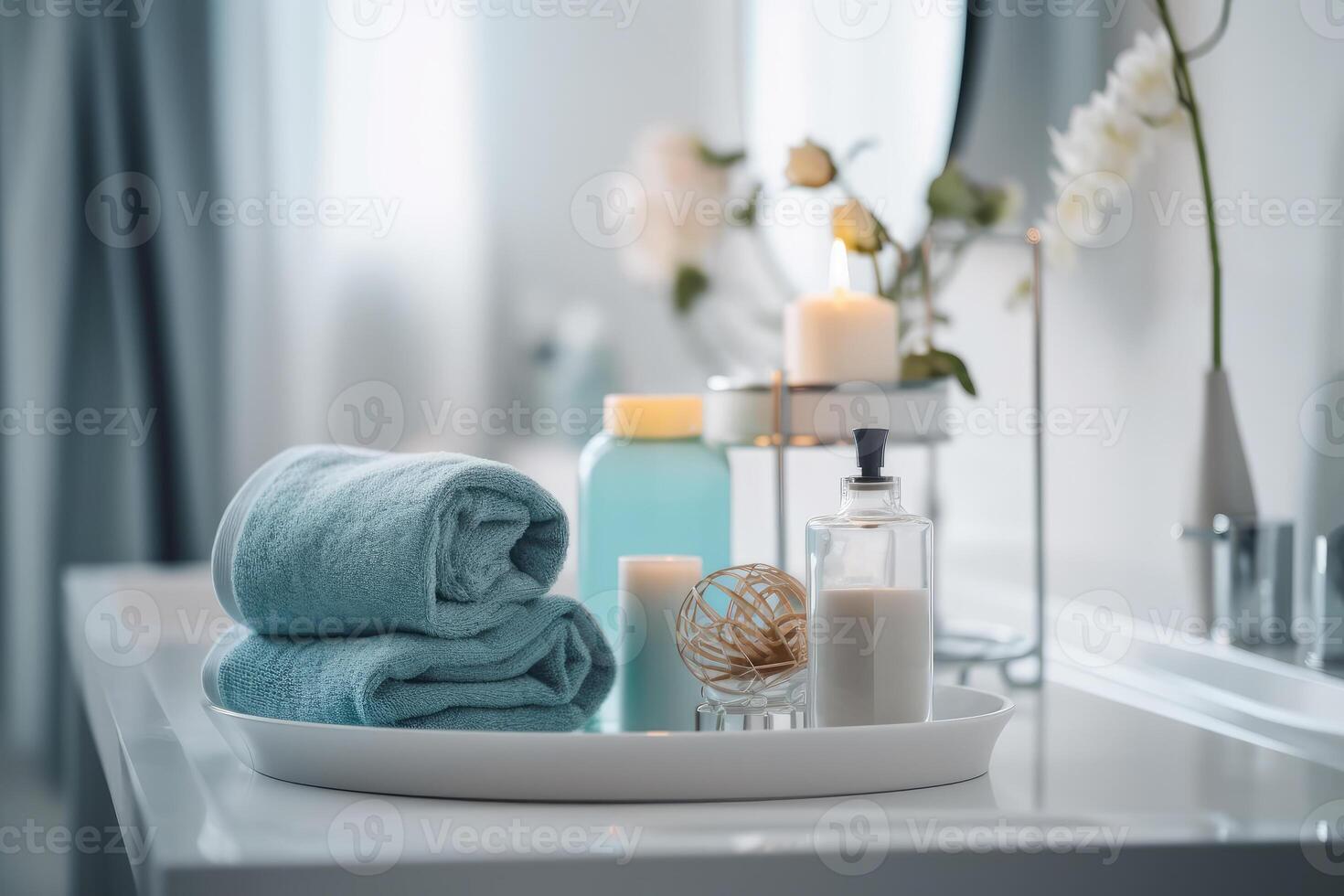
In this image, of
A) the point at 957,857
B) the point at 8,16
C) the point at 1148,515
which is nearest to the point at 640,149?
the point at 8,16

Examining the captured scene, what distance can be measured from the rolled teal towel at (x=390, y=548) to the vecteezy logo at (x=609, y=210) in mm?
1341

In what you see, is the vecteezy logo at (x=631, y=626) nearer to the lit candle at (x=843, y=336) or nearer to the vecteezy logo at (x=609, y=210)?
the lit candle at (x=843, y=336)

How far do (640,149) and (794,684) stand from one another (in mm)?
1425

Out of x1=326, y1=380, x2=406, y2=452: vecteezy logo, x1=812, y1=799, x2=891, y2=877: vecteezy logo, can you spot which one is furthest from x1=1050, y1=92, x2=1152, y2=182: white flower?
x1=326, y1=380, x2=406, y2=452: vecteezy logo

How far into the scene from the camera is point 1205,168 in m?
0.96

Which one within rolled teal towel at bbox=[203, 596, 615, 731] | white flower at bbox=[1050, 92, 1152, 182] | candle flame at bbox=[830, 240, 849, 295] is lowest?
rolled teal towel at bbox=[203, 596, 615, 731]

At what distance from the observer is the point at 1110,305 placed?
1181mm

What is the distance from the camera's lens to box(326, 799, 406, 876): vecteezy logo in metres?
0.44

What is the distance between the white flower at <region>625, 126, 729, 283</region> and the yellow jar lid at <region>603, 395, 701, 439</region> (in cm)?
77

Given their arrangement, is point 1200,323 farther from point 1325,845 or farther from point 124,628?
point 124,628

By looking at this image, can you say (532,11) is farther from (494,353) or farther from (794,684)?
(794,684)

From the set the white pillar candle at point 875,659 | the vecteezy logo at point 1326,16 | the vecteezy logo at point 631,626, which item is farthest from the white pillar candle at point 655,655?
the vecteezy logo at point 1326,16

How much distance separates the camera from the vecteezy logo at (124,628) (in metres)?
1.03

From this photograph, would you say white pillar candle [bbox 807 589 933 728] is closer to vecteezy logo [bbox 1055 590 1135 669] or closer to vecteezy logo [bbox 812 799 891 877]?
vecteezy logo [bbox 812 799 891 877]
